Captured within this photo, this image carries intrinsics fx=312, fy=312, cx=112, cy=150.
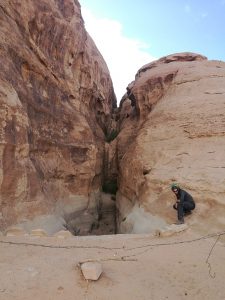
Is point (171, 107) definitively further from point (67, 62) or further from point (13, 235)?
point (13, 235)

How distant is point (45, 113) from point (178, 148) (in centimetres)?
592

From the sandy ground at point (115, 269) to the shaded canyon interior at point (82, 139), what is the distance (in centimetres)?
223

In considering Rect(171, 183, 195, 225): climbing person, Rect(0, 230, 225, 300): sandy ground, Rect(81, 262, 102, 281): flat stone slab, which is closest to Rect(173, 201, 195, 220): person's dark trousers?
Rect(171, 183, 195, 225): climbing person

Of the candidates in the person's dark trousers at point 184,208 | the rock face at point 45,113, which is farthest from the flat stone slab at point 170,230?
the rock face at point 45,113

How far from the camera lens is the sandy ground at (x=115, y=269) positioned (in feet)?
15.3

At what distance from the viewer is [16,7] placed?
503 inches

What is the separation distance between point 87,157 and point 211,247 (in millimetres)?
10449

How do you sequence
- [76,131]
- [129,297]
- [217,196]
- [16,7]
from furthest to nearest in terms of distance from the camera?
[76,131] < [16,7] < [217,196] < [129,297]

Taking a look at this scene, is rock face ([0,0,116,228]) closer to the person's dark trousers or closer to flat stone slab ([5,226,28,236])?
flat stone slab ([5,226,28,236])

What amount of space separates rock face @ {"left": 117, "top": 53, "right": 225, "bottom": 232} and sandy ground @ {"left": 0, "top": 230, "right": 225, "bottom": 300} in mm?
2384

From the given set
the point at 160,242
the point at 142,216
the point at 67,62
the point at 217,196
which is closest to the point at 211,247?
the point at 160,242

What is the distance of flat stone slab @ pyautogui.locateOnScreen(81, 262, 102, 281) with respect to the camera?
493cm

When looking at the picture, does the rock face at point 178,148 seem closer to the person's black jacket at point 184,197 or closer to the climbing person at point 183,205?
the climbing person at point 183,205

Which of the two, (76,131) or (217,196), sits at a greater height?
(76,131)
